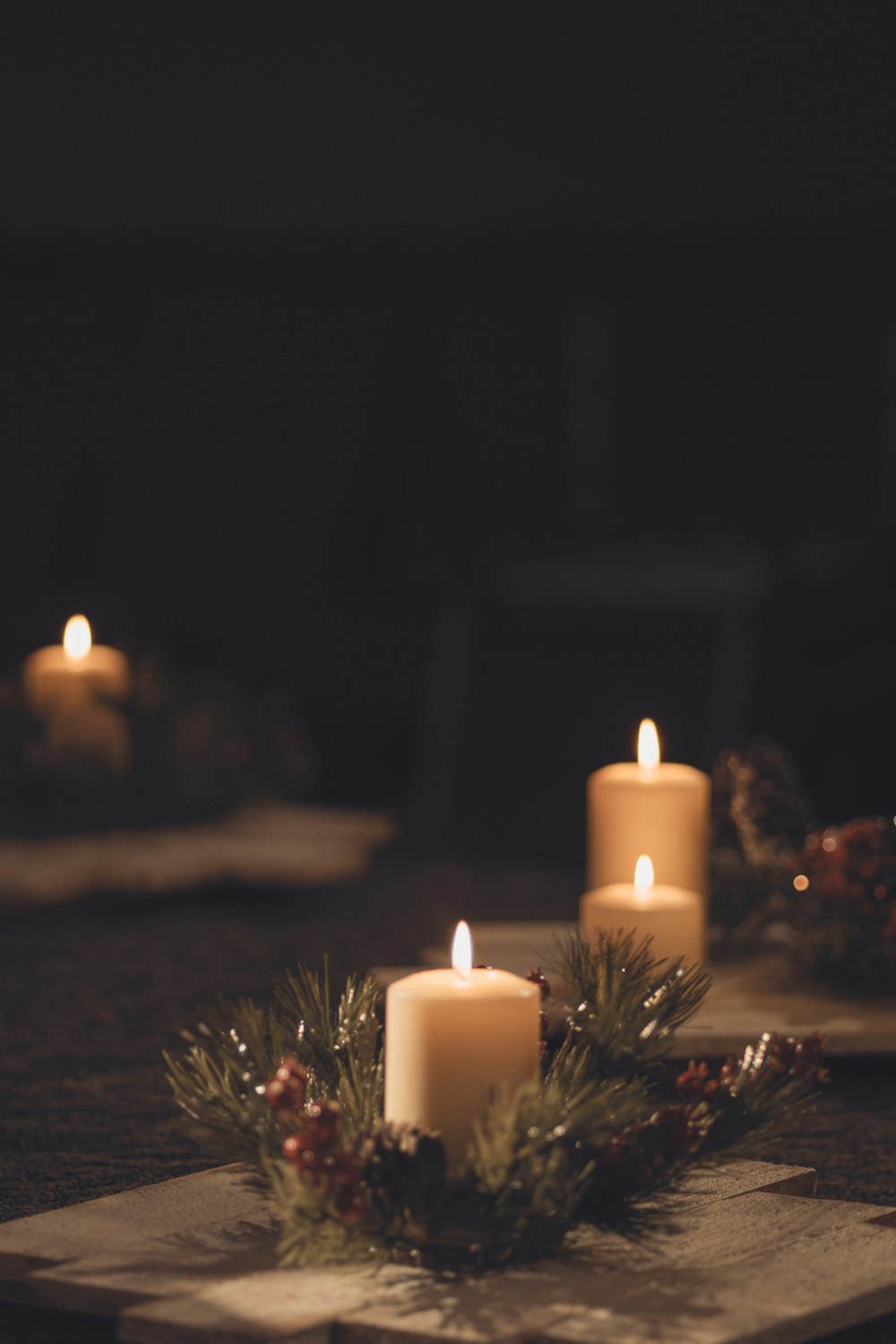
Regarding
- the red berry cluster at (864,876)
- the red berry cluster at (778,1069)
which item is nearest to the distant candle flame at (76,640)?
the red berry cluster at (864,876)

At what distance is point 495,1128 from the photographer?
1.23m

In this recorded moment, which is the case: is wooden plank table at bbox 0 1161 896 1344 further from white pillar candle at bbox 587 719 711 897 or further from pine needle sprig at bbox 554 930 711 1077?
white pillar candle at bbox 587 719 711 897

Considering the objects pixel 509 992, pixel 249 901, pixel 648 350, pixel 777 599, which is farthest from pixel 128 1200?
pixel 648 350

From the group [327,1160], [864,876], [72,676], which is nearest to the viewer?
[327,1160]

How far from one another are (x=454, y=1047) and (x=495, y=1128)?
57 millimetres

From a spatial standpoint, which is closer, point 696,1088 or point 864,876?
point 696,1088

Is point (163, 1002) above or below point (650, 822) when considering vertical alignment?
below

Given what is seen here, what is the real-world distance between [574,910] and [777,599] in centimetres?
111

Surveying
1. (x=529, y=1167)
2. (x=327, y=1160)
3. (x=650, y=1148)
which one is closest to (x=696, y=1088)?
(x=650, y=1148)

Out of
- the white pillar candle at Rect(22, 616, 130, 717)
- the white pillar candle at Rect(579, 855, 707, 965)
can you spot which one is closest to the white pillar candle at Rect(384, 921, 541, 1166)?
the white pillar candle at Rect(579, 855, 707, 965)

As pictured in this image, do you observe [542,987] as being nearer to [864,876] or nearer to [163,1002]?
[864,876]

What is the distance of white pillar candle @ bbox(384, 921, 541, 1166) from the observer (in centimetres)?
126

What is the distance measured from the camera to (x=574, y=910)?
3.06m

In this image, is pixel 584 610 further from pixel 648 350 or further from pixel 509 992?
pixel 509 992
